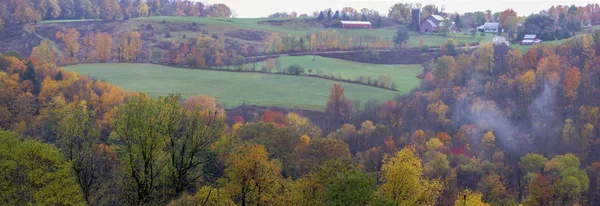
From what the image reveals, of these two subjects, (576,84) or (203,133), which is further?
(576,84)

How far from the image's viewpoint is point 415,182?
26750mm

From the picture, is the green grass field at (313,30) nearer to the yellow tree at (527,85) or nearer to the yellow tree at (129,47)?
the yellow tree at (129,47)

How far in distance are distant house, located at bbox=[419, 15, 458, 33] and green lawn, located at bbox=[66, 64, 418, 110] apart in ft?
138

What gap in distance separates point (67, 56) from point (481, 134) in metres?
66.2

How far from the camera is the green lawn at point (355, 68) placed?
81.5 metres

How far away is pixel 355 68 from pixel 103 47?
40.6m

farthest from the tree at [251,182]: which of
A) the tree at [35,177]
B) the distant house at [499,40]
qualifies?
the distant house at [499,40]

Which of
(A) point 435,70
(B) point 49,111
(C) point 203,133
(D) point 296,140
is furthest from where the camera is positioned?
(A) point 435,70

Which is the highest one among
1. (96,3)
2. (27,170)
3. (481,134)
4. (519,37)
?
(96,3)

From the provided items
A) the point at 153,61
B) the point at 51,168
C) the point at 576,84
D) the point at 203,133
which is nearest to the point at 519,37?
the point at 576,84

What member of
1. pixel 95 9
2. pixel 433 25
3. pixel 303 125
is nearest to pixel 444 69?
pixel 303 125

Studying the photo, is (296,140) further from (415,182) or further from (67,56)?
(67,56)

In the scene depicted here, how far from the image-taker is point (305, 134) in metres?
53.7

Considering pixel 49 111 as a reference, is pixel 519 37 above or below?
above
